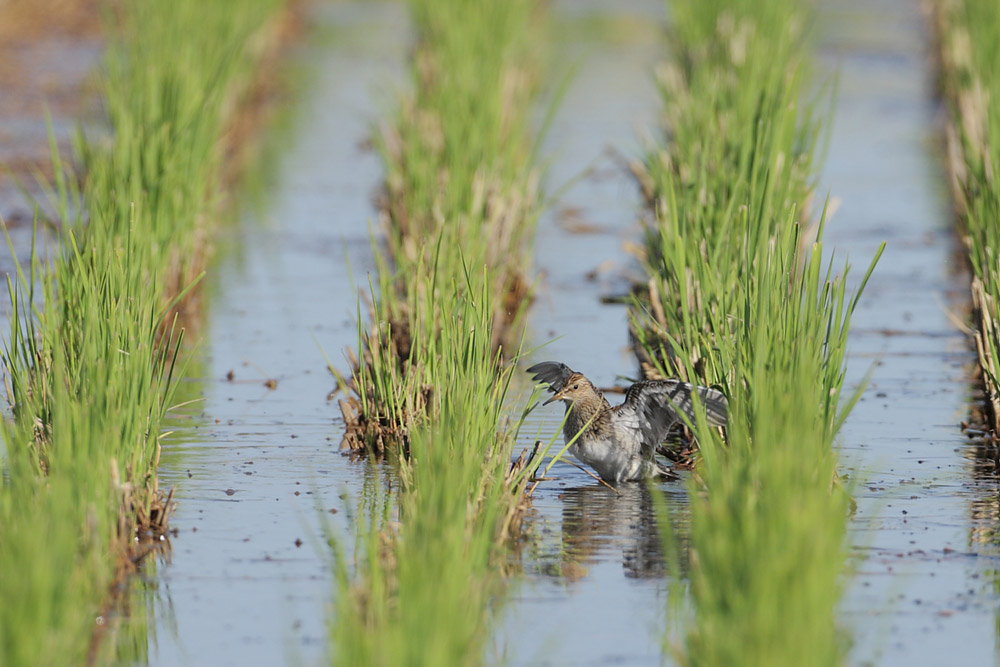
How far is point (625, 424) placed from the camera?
20.1ft

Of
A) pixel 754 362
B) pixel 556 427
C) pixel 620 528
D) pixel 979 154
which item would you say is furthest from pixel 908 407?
pixel 754 362

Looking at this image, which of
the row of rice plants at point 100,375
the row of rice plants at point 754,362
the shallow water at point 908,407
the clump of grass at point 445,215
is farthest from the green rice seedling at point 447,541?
the shallow water at point 908,407

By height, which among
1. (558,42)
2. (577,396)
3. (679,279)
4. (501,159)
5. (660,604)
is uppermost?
(558,42)

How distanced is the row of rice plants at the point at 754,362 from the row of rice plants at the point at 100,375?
1429mm

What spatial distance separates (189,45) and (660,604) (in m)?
6.06

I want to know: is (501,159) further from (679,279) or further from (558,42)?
(558,42)

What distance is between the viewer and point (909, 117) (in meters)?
16.0

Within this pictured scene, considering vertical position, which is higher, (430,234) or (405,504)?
(430,234)

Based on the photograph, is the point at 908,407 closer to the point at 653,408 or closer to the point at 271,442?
the point at 653,408

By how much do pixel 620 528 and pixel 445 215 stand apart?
2927mm

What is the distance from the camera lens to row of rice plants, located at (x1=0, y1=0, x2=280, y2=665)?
4027mm

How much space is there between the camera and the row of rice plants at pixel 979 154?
22.2 feet

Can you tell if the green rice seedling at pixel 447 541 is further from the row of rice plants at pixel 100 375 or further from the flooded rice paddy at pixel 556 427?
the row of rice plants at pixel 100 375

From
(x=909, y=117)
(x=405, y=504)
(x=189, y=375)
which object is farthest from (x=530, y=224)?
(x=909, y=117)
